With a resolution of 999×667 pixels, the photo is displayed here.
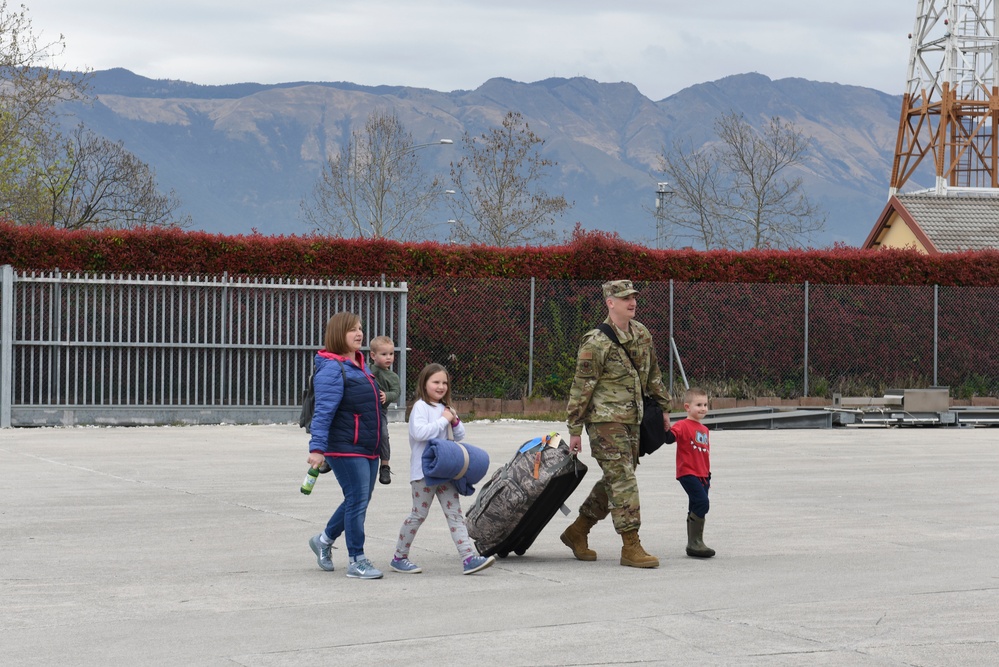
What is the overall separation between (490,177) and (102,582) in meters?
40.9

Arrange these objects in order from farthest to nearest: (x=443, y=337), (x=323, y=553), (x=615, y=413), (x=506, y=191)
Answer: (x=506, y=191) < (x=443, y=337) < (x=615, y=413) < (x=323, y=553)

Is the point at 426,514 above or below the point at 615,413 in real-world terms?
below

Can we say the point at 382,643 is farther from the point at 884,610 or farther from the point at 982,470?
the point at 982,470

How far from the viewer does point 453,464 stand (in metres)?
8.80

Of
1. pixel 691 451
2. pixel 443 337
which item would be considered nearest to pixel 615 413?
pixel 691 451

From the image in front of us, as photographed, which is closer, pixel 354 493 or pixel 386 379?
pixel 354 493

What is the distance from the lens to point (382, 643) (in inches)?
270

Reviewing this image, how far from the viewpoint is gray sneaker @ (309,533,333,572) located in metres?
8.98

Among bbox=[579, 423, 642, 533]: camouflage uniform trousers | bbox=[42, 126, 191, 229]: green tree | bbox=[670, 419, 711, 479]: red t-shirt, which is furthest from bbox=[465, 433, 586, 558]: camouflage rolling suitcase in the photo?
bbox=[42, 126, 191, 229]: green tree

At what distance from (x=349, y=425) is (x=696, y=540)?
2561 mm

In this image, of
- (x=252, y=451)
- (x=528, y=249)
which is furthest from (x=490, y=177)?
(x=252, y=451)

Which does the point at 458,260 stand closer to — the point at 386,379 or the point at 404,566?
the point at 386,379

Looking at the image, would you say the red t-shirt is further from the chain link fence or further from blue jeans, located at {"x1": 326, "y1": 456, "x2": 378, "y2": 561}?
the chain link fence

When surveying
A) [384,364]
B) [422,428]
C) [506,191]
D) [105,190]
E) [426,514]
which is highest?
[105,190]
